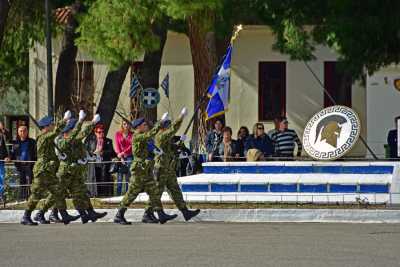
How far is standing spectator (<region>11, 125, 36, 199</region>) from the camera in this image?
20.5 metres

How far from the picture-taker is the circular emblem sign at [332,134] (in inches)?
760

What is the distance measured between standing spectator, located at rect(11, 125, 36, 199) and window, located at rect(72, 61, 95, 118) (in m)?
13.1

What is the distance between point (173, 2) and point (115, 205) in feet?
15.4

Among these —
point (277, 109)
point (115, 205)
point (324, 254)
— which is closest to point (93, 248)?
point (324, 254)

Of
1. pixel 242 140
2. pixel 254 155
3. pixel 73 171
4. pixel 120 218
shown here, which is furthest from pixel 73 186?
pixel 242 140

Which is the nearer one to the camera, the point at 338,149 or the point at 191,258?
the point at 191,258

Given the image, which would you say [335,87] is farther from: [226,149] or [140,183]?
[140,183]

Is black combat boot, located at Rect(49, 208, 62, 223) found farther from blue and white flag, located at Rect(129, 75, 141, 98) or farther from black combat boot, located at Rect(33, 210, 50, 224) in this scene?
blue and white flag, located at Rect(129, 75, 141, 98)

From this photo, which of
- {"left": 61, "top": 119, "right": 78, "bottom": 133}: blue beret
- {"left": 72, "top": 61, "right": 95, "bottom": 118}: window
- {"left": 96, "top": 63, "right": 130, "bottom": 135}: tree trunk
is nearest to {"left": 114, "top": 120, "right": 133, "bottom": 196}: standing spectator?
{"left": 61, "top": 119, "right": 78, "bottom": 133}: blue beret

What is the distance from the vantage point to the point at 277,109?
3659 cm

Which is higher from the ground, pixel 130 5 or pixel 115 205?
pixel 130 5

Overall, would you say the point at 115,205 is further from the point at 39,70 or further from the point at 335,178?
the point at 39,70

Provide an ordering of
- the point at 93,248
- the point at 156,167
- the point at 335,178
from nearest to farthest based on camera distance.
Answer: the point at 93,248, the point at 156,167, the point at 335,178

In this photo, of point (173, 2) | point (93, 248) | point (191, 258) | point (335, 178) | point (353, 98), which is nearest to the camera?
point (191, 258)
